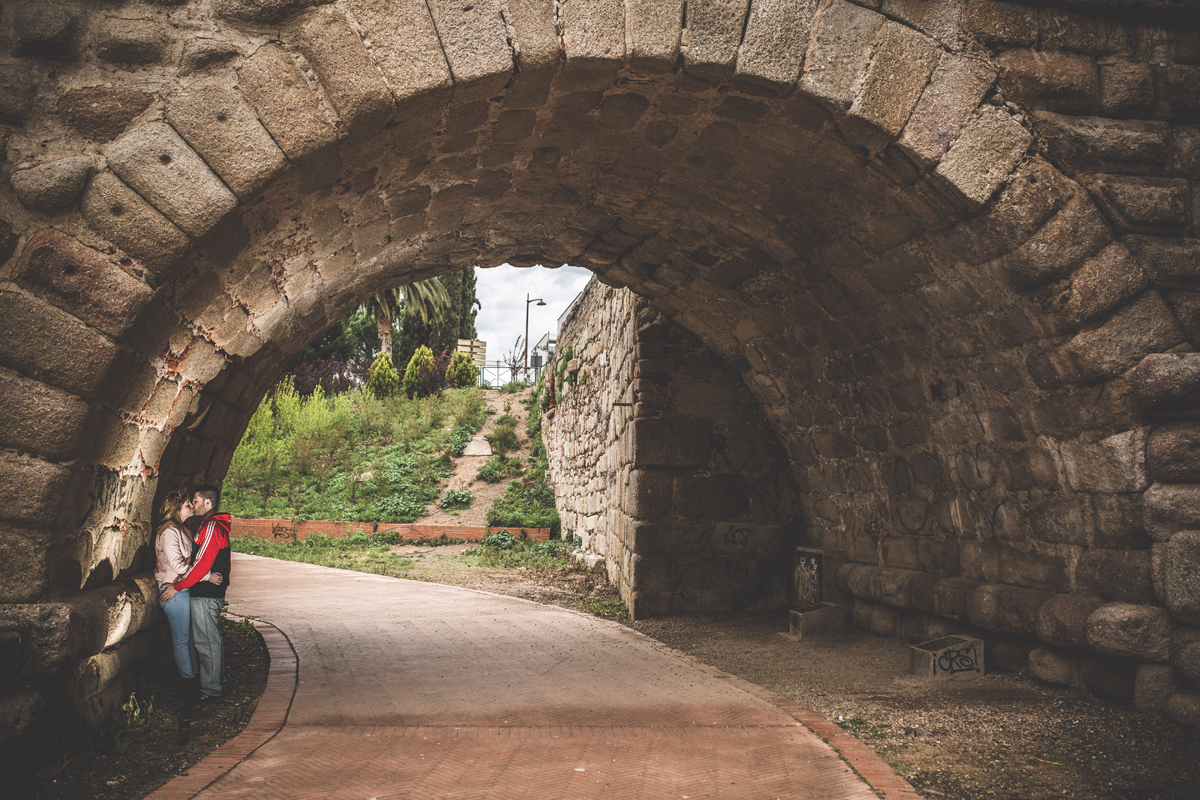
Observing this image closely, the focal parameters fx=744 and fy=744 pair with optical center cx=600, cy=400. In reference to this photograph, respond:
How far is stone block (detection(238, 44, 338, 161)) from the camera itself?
270 cm

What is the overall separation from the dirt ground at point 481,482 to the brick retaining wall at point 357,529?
0.54 m

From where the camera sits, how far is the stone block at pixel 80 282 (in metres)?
2.49

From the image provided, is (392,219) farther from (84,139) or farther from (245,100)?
(84,139)

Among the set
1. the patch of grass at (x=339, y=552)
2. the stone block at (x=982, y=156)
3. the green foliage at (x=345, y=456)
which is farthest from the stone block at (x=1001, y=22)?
the green foliage at (x=345, y=456)

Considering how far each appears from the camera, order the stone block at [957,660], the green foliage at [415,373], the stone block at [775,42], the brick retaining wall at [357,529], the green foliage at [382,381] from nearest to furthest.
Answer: the stone block at [775,42] < the stone block at [957,660] < the brick retaining wall at [357,529] < the green foliage at [382,381] < the green foliage at [415,373]

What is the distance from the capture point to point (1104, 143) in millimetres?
3387

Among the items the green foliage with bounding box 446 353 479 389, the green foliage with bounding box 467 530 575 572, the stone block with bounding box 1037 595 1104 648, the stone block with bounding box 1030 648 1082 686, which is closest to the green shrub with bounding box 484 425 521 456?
the green foliage with bounding box 467 530 575 572

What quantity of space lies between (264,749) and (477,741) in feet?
2.88

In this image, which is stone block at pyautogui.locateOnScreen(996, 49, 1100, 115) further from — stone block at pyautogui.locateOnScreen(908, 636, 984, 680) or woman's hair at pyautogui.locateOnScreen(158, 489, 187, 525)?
woman's hair at pyautogui.locateOnScreen(158, 489, 187, 525)

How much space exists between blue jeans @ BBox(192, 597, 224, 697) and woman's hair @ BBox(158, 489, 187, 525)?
1.27 feet

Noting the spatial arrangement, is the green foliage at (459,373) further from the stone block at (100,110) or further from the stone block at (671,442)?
the stone block at (100,110)

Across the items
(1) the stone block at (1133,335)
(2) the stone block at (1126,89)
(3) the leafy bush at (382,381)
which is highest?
(3) the leafy bush at (382,381)

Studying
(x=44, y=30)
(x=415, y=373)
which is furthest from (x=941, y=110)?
(x=415, y=373)

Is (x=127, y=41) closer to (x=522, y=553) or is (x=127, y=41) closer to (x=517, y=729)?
(x=517, y=729)
